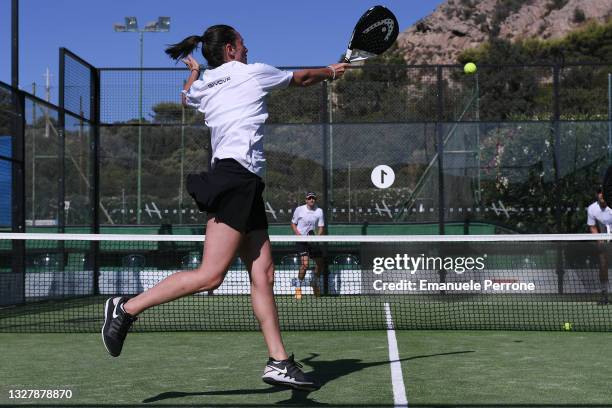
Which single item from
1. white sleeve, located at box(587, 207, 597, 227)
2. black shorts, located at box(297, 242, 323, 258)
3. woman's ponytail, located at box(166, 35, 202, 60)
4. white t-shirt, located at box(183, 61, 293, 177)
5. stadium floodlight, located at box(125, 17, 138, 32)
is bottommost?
black shorts, located at box(297, 242, 323, 258)

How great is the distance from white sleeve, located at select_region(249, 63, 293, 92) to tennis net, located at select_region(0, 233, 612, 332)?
3.96 meters

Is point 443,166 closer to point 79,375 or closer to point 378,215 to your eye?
point 378,215

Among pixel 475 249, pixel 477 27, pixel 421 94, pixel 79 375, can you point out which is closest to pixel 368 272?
pixel 475 249

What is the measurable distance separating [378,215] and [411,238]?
5.68m

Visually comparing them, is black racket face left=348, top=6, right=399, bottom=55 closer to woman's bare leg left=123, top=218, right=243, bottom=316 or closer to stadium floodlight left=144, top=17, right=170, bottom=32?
woman's bare leg left=123, top=218, right=243, bottom=316

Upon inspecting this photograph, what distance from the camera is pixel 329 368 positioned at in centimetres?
615

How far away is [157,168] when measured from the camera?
599 inches

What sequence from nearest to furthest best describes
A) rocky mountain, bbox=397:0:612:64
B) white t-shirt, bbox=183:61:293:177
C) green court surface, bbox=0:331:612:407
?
white t-shirt, bbox=183:61:293:177 → green court surface, bbox=0:331:612:407 → rocky mountain, bbox=397:0:612:64

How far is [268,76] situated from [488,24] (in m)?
97.8

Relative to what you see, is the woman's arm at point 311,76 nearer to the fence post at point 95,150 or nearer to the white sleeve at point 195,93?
the white sleeve at point 195,93

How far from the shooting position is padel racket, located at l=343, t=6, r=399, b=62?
17.9 ft

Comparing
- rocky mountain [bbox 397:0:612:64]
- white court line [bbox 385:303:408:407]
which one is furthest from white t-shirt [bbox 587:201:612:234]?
rocky mountain [bbox 397:0:612:64]

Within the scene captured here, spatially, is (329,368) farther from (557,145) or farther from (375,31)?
(557,145)

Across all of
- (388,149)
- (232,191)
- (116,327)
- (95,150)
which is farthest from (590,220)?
(116,327)
